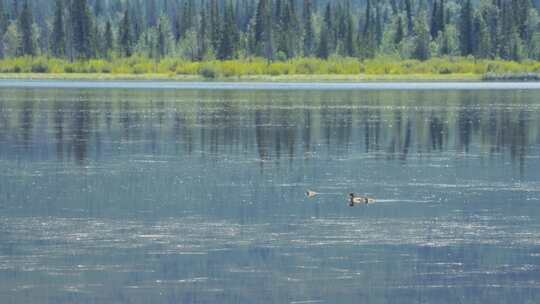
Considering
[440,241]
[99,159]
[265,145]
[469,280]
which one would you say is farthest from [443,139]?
[469,280]

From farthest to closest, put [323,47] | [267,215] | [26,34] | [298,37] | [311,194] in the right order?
[26,34] → [298,37] → [323,47] → [311,194] → [267,215]

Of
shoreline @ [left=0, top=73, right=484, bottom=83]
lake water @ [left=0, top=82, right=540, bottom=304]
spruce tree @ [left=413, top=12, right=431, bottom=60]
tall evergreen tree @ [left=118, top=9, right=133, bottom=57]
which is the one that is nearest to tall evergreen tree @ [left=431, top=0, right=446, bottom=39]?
spruce tree @ [left=413, top=12, right=431, bottom=60]

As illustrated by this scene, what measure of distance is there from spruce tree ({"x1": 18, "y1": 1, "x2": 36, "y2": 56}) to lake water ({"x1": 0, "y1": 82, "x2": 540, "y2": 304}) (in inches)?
3837

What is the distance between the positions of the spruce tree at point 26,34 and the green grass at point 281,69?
24.3 ft

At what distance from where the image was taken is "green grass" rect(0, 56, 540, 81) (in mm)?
119688

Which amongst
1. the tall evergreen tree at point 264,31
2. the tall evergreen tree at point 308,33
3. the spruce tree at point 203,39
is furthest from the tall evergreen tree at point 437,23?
the spruce tree at point 203,39

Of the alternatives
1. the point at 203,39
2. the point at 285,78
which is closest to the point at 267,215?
the point at 285,78

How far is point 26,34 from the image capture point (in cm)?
13850

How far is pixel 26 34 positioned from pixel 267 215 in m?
120

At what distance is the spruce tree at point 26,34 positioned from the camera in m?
138

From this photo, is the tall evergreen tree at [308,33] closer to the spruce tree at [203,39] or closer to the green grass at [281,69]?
the green grass at [281,69]

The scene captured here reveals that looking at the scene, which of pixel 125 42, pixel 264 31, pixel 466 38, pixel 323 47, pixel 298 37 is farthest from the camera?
pixel 125 42

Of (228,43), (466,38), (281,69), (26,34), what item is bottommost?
(281,69)

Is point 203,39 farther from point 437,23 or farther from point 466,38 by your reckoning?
point 466,38
